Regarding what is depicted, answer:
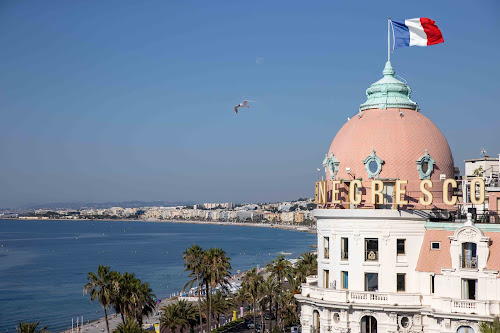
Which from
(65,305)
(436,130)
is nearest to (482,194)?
(436,130)

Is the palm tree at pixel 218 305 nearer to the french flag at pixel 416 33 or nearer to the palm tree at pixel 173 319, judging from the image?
the palm tree at pixel 173 319

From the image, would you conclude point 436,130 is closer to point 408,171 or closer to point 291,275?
point 408,171

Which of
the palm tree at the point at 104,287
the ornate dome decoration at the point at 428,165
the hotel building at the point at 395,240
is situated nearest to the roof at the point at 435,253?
the hotel building at the point at 395,240

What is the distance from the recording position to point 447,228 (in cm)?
4175

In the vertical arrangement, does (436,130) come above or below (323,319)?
above

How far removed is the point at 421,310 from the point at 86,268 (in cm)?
16363

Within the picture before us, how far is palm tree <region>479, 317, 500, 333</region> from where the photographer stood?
35.0m

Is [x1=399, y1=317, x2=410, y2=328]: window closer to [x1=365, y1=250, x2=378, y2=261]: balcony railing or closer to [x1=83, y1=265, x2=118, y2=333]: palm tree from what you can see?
[x1=365, y1=250, x2=378, y2=261]: balcony railing

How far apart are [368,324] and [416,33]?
2161 cm

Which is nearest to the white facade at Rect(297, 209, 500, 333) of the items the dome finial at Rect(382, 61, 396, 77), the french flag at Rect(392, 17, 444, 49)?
the dome finial at Rect(382, 61, 396, 77)

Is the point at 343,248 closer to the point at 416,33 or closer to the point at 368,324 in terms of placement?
the point at 368,324

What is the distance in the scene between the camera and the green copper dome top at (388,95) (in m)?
46.2

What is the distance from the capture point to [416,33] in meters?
47.1

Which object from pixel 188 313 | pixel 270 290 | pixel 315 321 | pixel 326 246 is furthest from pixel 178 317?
pixel 326 246
